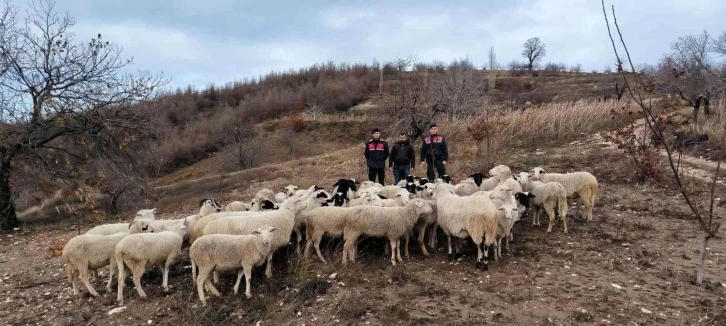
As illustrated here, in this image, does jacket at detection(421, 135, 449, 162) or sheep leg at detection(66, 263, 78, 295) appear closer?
sheep leg at detection(66, 263, 78, 295)

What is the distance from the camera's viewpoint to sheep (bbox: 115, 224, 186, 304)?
741 cm

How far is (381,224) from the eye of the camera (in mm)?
8273

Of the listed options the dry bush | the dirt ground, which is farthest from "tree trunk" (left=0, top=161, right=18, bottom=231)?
the dry bush

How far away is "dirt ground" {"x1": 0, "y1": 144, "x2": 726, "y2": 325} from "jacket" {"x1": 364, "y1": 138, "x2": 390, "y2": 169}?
149 inches

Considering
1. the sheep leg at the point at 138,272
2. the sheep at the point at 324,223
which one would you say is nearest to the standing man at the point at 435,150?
Result: the sheep at the point at 324,223

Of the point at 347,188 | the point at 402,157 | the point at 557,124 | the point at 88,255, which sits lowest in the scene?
the point at 88,255

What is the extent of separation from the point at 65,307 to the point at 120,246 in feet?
4.80

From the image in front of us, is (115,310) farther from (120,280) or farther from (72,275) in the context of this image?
(72,275)

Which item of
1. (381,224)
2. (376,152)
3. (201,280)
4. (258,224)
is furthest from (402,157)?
(201,280)

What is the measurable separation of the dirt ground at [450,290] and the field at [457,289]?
2 centimetres

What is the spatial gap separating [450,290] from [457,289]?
116 millimetres

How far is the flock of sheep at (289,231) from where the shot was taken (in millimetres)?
7234

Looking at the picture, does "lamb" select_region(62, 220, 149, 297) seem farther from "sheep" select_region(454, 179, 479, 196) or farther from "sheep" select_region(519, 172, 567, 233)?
"sheep" select_region(519, 172, 567, 233)

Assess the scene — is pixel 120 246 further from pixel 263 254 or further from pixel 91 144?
pixel 91 144
